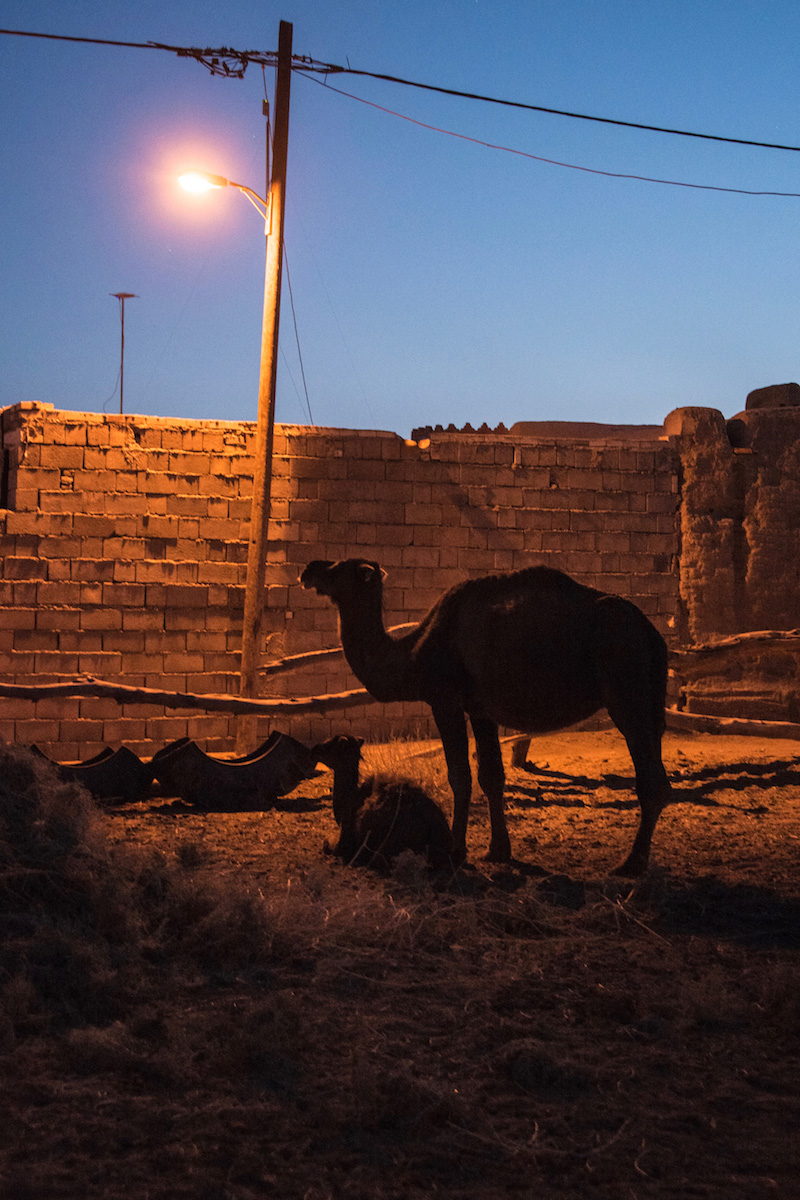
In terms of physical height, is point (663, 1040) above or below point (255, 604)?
below

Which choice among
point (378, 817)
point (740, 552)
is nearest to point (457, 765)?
point (378, 817)

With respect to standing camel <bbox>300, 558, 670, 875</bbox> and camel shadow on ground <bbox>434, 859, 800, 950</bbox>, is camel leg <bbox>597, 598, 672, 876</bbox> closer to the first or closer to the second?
standing camel <bbox>300, 558, 670, 875</bbox>

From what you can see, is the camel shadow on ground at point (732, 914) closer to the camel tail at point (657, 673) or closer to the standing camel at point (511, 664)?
the standing camel at point (511, 664)

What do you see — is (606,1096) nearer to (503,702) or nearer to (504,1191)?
(504,1191)

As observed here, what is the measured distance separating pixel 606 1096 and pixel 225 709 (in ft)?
18.4

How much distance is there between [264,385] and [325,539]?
6.13ft

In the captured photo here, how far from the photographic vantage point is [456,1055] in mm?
3066

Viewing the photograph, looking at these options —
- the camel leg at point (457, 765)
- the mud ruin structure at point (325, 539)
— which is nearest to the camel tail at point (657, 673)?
the camel leg at point (457, 765)

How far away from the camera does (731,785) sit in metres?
8.29

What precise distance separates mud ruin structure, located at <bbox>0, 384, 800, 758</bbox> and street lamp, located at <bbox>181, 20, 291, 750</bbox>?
546 mm

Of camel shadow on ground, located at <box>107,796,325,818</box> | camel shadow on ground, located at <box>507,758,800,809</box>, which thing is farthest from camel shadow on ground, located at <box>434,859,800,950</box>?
camel shadow on ground, located at <box>107,796,325,818</box>

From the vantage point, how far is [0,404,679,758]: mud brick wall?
9.98 meters

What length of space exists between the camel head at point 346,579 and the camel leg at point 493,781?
1.07m

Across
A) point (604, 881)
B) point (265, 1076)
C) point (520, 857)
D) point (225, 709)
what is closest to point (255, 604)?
point (225, 709)
